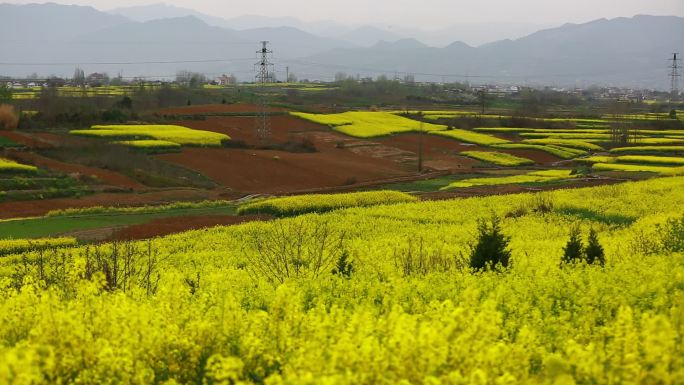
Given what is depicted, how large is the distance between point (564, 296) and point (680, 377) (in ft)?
22.4

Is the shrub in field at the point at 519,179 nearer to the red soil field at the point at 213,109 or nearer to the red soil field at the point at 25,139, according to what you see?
the red soil field at the point at 25,139

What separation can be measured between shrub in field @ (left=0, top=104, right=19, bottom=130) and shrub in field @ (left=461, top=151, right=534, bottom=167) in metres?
46.7

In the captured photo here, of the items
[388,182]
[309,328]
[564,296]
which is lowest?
[388,182]

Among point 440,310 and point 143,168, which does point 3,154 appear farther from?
point 440,310

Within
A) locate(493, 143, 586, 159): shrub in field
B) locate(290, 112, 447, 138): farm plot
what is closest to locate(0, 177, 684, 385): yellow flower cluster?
locate(493, 143, 586, 159): shrub in field

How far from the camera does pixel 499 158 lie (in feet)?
253

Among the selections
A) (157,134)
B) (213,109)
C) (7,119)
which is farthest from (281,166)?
(213,109)

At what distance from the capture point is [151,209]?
44625 mm

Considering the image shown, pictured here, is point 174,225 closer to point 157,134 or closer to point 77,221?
point 77,221

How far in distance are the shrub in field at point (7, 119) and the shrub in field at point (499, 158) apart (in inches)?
1838

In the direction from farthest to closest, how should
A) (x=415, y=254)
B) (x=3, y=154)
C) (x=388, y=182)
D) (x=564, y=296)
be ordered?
(x=388, y=182), (x=3, y=154), (x=415, y=254), (x=564, y=296)

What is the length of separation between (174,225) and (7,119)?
40.7m

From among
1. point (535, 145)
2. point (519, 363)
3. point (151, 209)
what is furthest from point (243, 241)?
point (535, 145)

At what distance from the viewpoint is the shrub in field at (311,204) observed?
140ft
